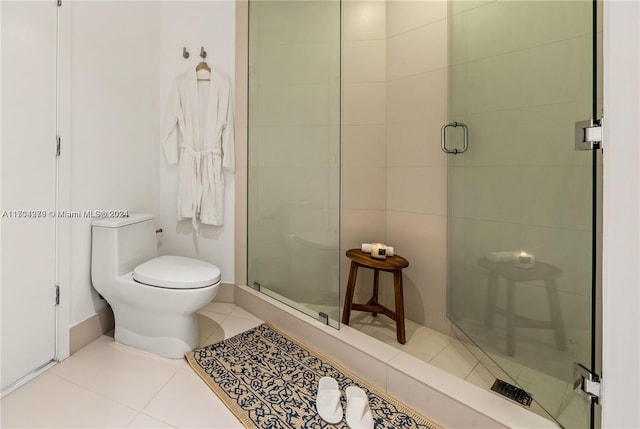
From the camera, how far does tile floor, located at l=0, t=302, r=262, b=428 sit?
117cm

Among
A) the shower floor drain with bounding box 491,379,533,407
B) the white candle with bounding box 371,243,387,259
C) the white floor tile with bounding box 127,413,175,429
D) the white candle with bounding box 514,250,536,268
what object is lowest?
the white floor tile with bounding box 127,413,175,429

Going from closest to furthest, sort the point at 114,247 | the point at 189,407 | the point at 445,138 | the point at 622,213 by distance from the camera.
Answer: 1. the point at 622,213
2. the point at 189,407
3. the point at 114,247
4. the point at 445,138

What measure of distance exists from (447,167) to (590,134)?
0.95 m

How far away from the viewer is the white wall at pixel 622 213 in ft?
2.07

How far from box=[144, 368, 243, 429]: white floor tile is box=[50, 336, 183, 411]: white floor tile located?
0.19 feet

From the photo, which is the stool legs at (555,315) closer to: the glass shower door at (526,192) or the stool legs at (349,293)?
the glass shower door at (526,192)

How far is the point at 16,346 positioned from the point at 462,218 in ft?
7.50

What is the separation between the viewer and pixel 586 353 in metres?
0.98

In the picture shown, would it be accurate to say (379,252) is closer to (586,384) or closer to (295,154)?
(295,154)

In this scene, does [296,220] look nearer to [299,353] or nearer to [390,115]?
[299,353]

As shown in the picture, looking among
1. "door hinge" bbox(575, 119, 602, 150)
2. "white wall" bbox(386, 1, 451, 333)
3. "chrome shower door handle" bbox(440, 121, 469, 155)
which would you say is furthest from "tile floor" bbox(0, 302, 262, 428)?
"chrome shower door handle" bbox(440, 121, 469, 155)

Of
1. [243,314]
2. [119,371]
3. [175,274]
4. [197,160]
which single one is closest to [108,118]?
[197,160]

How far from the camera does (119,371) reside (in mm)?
1474

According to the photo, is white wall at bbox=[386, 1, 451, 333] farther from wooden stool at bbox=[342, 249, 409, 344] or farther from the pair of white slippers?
the pair of white slippers
